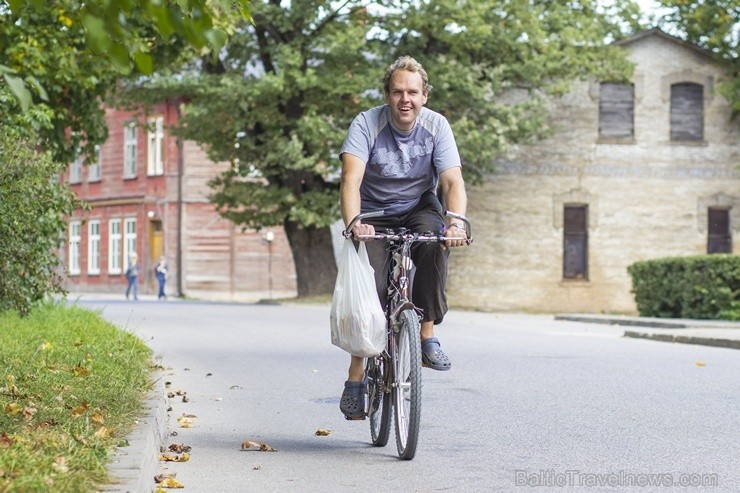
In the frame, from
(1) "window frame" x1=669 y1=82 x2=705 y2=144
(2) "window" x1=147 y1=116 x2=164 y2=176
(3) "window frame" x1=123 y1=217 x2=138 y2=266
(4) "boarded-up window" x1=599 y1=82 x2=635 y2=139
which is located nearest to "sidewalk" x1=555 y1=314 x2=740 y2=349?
(4) "boarded-up window" x1=599 y1=82 x2=635 y2=139

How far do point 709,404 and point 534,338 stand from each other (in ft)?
33.5

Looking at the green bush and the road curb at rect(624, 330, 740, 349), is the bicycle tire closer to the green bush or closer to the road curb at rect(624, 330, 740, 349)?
the green bush

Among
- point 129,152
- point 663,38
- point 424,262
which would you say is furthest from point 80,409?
point 129,152

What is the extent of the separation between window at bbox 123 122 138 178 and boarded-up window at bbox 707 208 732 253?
26.3 m

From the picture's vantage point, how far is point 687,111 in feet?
133

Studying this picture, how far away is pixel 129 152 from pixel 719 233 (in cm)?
2732

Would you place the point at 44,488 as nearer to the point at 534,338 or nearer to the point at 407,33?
the point at 534,338

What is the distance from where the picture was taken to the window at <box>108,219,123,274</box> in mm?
59094

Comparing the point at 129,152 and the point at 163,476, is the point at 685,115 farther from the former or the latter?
the point at 163,476

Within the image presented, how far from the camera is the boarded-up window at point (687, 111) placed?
4050 cm

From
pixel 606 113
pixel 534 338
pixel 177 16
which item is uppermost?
pixel 606 113

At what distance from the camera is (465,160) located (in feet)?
118

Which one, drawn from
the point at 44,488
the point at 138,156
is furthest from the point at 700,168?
the point at 44,488

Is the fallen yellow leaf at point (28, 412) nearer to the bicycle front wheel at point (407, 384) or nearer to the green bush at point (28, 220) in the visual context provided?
the bicycle front wheel at point (407, 384)
